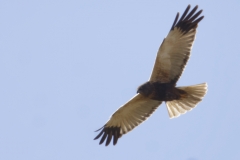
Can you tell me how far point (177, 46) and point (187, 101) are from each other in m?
1.24

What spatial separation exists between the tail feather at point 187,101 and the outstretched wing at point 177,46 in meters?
0.46

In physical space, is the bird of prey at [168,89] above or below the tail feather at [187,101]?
above

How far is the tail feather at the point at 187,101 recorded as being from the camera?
659 inches

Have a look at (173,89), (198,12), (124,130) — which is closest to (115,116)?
(124,130)

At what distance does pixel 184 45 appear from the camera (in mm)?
16531

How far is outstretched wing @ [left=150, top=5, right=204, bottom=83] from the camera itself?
53.8ft

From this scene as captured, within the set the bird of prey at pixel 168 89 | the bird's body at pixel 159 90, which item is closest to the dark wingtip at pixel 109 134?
the bird of prey at pixel 168 89

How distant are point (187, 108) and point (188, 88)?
47 centimetres

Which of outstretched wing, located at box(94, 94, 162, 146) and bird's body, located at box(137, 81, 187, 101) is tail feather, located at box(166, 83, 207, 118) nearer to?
bird's body, located at box(137, 81, 187, 101)

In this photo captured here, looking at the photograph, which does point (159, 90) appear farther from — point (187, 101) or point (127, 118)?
point (127, 118)

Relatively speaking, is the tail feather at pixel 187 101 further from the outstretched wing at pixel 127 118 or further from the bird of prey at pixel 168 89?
the outstretched wing at pixel 127 118

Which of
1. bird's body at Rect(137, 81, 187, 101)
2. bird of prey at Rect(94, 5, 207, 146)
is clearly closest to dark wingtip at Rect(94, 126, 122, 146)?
bird of prey at Rect(94, 5, 207, 146)

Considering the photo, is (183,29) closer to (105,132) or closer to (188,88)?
(188,88)

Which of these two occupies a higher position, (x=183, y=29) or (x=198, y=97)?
(x=183, y=29)
